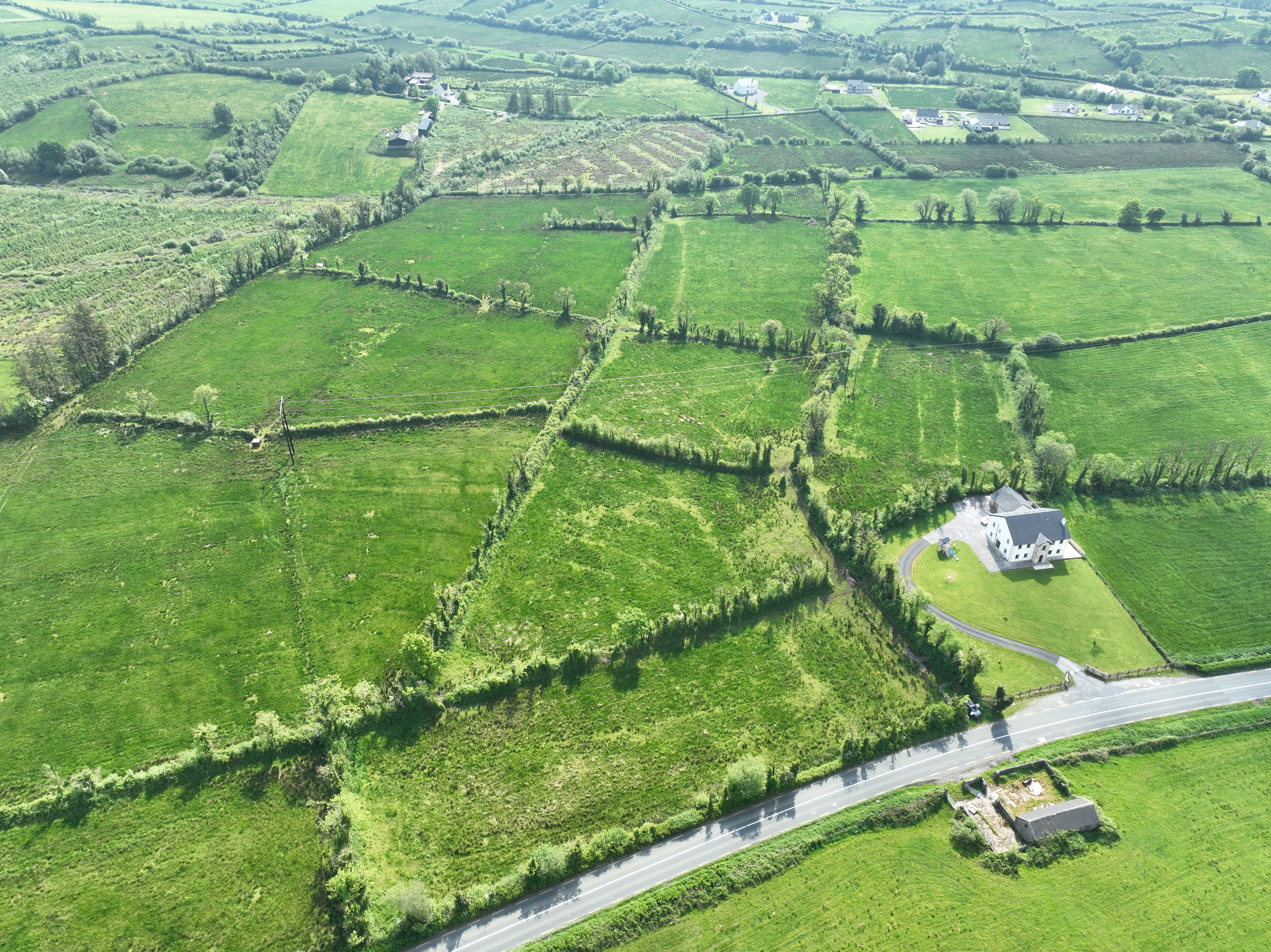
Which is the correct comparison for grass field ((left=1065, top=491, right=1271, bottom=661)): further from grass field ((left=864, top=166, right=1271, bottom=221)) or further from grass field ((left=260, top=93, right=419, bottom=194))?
grass field ((left=260, top=93, right=419, bottom=194))

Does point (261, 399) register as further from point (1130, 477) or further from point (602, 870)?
point (1130, 477)

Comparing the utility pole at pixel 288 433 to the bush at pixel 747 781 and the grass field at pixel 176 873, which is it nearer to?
the grass field at pixel 176 873

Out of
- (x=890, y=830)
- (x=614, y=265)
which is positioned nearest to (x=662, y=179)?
(x=614, y=265)

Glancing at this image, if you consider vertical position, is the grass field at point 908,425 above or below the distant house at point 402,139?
below

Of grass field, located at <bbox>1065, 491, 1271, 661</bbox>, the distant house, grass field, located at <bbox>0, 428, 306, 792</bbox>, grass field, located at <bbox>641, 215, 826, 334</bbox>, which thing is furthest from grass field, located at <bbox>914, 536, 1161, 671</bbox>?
the distant house

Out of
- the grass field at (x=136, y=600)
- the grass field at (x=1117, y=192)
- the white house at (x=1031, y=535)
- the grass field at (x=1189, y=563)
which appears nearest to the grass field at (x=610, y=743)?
the grass field at (x=136, y=600)

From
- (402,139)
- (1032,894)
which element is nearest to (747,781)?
(1032,894)

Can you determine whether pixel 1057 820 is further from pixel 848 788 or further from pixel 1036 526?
pixel 1036 526
